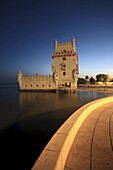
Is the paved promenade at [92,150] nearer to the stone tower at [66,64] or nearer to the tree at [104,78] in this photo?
the stone tower at [66,64]

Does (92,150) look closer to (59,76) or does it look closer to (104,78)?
(59,76)

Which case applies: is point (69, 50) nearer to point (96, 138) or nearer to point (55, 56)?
point (55, 56)

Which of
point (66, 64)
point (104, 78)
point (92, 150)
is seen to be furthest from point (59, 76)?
point (104, 78)

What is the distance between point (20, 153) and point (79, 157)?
4.66m

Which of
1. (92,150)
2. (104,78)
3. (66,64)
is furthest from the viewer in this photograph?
(104,78)

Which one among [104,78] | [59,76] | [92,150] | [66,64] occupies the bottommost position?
[92,150]

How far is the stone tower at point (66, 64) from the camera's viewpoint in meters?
33.8

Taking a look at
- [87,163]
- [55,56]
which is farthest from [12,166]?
[55,56]

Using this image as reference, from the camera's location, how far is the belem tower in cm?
3312

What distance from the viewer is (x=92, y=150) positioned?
3.07 meters

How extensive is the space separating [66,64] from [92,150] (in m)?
34.1

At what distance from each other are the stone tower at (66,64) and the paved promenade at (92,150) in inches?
1143

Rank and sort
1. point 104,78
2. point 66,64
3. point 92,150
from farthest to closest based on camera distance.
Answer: point 104,78
point 66,64
point 92,150

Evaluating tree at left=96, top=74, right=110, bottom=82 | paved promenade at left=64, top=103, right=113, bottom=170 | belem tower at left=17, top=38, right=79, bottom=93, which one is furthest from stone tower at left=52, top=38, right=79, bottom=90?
tree at left=96, top=74, right=110, bottom=82
